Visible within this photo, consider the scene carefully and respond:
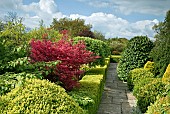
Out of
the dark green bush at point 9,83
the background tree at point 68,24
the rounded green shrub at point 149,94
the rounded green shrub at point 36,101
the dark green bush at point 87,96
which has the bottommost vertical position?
the rounded green shrub at point 149,94

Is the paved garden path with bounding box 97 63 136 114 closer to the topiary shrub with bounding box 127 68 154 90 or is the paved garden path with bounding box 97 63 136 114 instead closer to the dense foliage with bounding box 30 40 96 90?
the topiary shrub with bounding box 127 68 154 90

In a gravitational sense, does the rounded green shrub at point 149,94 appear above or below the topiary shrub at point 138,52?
below

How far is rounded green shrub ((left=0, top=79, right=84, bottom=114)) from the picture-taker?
3.34m

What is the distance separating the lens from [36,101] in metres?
3.42

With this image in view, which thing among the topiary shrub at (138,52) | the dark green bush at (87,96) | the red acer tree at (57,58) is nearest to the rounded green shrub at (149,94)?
the dark green bush at (87,96)

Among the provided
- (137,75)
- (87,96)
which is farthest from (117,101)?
(87,96)

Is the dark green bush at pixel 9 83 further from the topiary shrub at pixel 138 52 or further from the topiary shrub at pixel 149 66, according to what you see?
the topiary shrub at pixel 138 52

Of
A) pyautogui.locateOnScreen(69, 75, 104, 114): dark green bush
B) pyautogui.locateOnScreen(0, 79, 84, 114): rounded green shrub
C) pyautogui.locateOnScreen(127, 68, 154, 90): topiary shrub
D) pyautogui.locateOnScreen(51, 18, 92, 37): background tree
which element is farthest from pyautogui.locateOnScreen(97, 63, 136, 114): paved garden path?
pyautogui.locateOnScreen(51, 18, 92, 37): background tree

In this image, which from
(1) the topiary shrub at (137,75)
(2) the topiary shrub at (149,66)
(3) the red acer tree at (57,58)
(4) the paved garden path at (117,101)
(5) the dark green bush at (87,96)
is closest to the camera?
(5) the dark green bush at (87,96)

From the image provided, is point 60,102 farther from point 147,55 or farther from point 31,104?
point 147,55

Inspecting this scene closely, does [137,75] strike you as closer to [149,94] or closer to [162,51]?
[162,51]

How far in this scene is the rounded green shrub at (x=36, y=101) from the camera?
11.0 ft

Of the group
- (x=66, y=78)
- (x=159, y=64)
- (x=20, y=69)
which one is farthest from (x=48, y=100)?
(x=159, y=64)

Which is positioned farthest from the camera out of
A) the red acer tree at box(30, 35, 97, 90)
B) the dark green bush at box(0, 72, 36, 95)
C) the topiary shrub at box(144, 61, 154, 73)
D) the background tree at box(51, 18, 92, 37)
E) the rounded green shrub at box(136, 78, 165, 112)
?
the background tree at box(51, 18, 92, 37)
